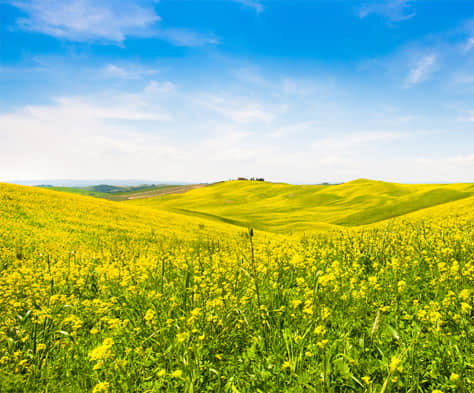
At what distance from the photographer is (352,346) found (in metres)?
3.75

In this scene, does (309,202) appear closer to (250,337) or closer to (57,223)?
(57,223)

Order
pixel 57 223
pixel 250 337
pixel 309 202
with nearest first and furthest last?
pixel 250 337 → pixel 57 223 → pixel 309 202

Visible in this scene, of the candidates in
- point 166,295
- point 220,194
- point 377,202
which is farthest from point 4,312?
point 220,194

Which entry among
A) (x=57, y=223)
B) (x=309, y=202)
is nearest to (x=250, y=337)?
(x=57, y=223)

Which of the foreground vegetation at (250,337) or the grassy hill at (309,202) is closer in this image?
the foreground vegetation at (250,337)

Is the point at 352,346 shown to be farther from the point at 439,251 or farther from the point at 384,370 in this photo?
the point at 439,251

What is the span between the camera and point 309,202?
88.1 metres

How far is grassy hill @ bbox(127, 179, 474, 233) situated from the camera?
184 feet

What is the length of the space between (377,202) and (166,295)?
74323mm

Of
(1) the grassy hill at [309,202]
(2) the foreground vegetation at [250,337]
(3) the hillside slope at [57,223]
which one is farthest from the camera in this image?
(1) the grassy hill at [309,202]

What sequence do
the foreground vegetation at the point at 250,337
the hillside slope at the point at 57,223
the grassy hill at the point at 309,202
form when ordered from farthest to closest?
the grassy hill at the point at 309,202, the hillside slope at the point at 57,223, the foreground vegetation at the point at 250,337

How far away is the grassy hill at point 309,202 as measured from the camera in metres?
56.2

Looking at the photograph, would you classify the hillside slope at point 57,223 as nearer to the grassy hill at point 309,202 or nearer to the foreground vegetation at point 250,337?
the foreground vegetation at point 250,337

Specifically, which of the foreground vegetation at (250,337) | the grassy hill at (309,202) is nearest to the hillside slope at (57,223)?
the foreground vegetation at (250,337)
